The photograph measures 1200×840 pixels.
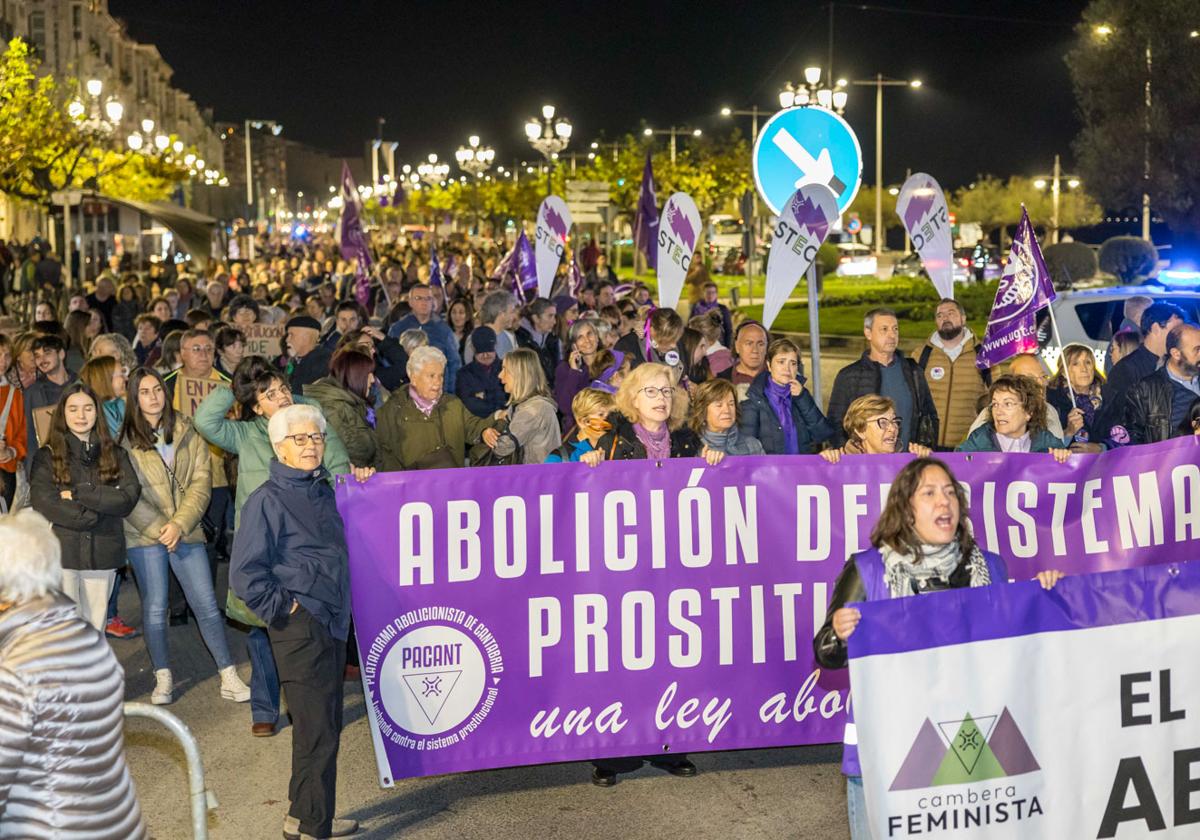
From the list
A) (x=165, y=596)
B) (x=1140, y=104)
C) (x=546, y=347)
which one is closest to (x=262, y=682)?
(x=165, y=596)

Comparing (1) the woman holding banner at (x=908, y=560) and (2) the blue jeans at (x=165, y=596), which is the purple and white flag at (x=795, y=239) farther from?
(1) the woman holding banner at (x=908, y=560)

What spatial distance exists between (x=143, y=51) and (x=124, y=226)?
6294 centimetres

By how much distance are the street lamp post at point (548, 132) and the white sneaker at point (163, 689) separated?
29171 mm

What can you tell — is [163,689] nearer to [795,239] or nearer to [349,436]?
[349,436]

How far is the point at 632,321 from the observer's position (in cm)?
1557

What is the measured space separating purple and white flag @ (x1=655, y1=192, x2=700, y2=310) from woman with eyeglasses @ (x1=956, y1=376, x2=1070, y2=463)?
729 cm

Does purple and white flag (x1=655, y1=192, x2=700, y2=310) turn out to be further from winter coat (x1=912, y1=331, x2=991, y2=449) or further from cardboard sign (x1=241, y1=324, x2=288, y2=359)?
winter coat (x1=912, y1=331, x2=991, y2=449)

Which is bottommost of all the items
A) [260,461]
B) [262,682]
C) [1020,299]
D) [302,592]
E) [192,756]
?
[262,682]

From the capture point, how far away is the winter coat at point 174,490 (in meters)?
8.59

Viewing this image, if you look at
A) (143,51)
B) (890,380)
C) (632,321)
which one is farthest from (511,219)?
(890,380)

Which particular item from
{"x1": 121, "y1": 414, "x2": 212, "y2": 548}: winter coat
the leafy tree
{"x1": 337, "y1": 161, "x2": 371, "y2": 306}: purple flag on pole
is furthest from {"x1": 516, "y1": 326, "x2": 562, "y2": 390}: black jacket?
the leafy tree

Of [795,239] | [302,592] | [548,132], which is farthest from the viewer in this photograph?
[548,132]

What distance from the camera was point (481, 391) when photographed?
39.3 ft

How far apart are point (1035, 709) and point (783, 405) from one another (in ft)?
14.5
